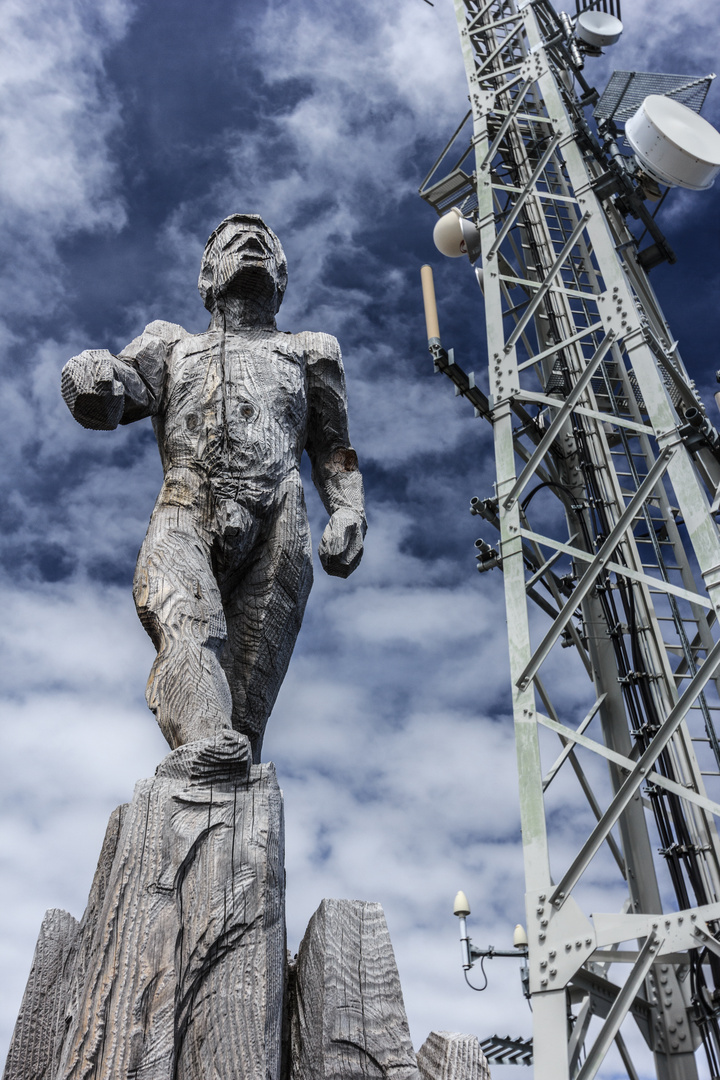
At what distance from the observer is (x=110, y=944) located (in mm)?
2295

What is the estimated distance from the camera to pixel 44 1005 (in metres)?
2.64

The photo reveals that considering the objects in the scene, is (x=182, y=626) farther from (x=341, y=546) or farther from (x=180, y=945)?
(x=180, y=945)

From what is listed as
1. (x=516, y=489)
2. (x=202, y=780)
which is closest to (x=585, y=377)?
(x=516, y=489)

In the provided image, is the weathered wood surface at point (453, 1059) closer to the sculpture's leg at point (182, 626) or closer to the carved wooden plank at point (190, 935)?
the carved wooden plank at point (190, 935)

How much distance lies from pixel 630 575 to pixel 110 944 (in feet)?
16.9

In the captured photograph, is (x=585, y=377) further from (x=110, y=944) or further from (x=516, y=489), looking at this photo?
Answer: (x=110, y=944)

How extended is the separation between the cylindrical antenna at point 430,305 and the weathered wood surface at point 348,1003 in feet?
27.0

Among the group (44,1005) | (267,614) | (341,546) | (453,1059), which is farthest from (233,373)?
(453,1059)

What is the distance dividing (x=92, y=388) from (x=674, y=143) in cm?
819

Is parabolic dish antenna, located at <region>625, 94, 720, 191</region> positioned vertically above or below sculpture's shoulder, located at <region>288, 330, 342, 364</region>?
above

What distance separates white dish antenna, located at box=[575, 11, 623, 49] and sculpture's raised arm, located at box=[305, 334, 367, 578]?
10.9 meters

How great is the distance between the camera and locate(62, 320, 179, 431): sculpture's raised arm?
3.19 metres

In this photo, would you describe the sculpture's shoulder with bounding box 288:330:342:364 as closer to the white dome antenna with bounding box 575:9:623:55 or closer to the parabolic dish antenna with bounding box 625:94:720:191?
the parabolic dish antenna with bounding box 625:94:720:191

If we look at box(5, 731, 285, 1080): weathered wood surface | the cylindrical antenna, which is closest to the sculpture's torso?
box(5, 731, 285, 1080): weathered wood surface
